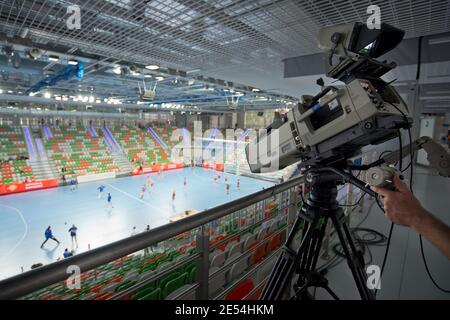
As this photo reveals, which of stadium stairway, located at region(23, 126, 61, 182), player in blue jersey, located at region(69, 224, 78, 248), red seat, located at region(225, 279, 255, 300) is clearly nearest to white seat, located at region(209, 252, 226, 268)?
red seat, located at region(225, 279, 255, 300)

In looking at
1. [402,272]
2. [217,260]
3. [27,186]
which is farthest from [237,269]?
[27,186]

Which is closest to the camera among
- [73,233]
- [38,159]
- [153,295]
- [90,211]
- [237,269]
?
[153,295]

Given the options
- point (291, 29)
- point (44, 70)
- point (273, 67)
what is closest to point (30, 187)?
point (44, 70)

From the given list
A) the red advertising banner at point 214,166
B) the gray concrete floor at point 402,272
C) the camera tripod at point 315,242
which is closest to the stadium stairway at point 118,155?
the red advertising banner at point 214,166

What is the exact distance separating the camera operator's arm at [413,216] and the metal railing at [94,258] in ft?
2.60

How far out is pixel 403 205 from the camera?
0.84 meters

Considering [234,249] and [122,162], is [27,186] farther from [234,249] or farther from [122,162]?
[234,249]

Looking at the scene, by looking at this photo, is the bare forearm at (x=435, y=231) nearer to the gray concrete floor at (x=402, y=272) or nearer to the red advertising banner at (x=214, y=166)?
the gray concrete floor at (x=402, y=272)

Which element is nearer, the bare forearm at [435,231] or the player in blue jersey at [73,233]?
the bare forearm at [435,231]

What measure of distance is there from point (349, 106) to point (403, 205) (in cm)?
43

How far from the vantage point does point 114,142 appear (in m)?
22.8

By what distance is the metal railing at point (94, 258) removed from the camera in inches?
27.7

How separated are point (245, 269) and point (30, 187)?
57.9ft
